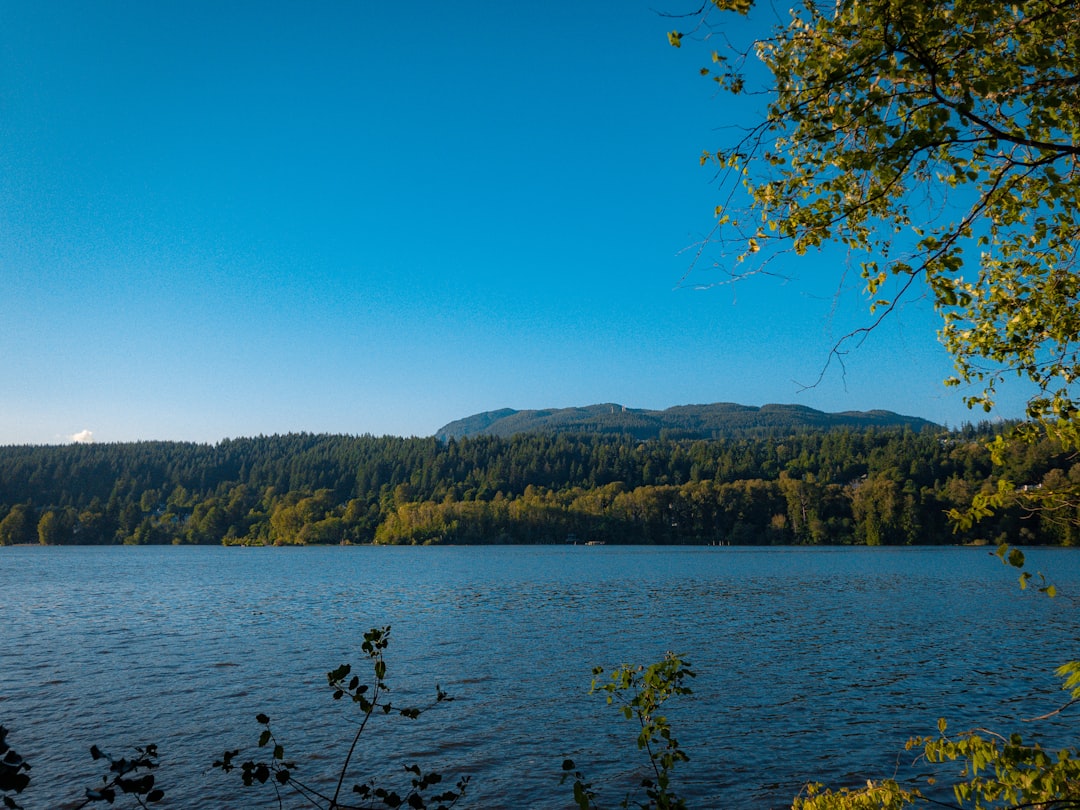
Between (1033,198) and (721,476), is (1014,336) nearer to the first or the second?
(1033,198)

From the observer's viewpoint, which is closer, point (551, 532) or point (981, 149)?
point (981, 149)

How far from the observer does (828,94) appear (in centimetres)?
565

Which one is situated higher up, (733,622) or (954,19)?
(954,19)

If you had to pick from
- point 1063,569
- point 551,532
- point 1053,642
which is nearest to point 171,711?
point 1053,642

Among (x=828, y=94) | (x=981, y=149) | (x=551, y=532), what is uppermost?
(x=828, y=94)

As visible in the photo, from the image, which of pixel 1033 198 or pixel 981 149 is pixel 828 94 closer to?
pixel 981 149

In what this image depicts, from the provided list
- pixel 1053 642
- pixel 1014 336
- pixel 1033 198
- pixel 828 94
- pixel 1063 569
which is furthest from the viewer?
pixel 1063 569

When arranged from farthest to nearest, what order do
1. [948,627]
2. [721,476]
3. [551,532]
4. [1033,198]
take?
[721,476]
[551,532]
[948,627]
[1033,198]

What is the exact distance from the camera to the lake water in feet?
54.8

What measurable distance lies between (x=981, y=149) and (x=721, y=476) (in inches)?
7786

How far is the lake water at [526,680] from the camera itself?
1670cm

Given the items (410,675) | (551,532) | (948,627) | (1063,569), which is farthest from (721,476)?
(410,675)

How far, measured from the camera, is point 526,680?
2495 centimetres

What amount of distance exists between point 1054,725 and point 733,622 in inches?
753
